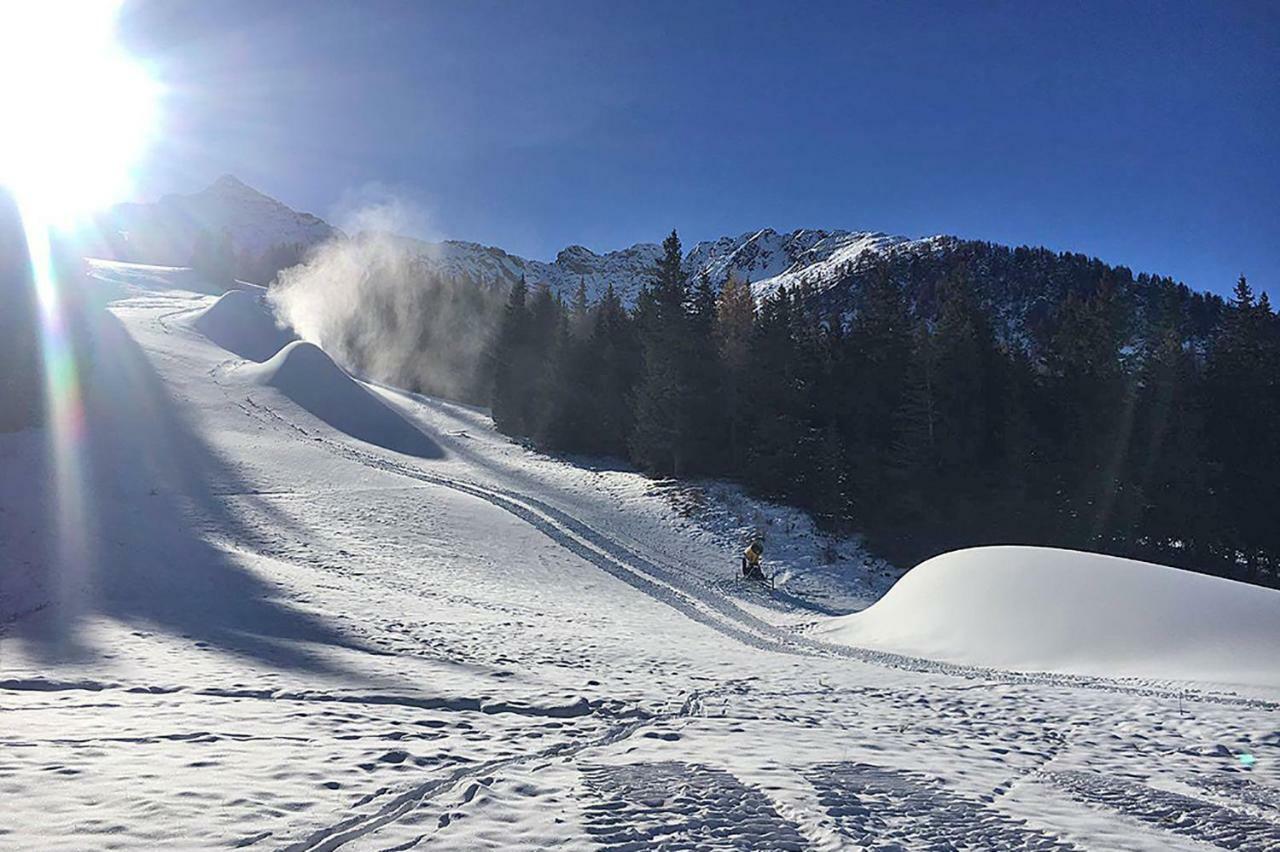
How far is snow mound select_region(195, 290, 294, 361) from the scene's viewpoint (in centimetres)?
6230

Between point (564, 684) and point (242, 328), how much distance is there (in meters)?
67.1

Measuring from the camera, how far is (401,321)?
6894cm

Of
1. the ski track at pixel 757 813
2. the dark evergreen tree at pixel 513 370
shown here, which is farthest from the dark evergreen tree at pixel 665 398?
the ski track at pixel 757 813

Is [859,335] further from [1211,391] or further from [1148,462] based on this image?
[1211,391]

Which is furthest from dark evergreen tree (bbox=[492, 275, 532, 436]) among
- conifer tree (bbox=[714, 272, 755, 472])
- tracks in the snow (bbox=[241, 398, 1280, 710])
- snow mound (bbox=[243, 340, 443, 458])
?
conifer tree (bbox=[714, 272, 755, 472])

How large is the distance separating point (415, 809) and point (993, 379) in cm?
3394

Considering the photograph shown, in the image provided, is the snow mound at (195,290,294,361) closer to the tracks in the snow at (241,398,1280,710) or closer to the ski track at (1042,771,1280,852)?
the tracks in the snow at (241,398,1280,710)

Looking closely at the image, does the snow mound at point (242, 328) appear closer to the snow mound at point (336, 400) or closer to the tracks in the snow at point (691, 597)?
the snow mound at point (336, 400)

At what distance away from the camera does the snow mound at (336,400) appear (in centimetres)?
4097

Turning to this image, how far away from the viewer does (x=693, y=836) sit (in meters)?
5.36

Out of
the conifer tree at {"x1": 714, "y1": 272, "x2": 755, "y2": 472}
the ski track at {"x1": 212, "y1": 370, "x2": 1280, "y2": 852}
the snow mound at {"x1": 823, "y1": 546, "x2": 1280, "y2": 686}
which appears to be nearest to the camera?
the ski track at {"x1": 212, "y1": 370, "x2": 1280, "y2": 852}

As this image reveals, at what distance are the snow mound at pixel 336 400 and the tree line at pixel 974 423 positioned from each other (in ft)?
39.4

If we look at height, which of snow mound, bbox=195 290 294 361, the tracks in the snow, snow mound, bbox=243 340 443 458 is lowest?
the tracks in the snow

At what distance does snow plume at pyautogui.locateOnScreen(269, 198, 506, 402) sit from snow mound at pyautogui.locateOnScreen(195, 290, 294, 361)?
356 centimetres
